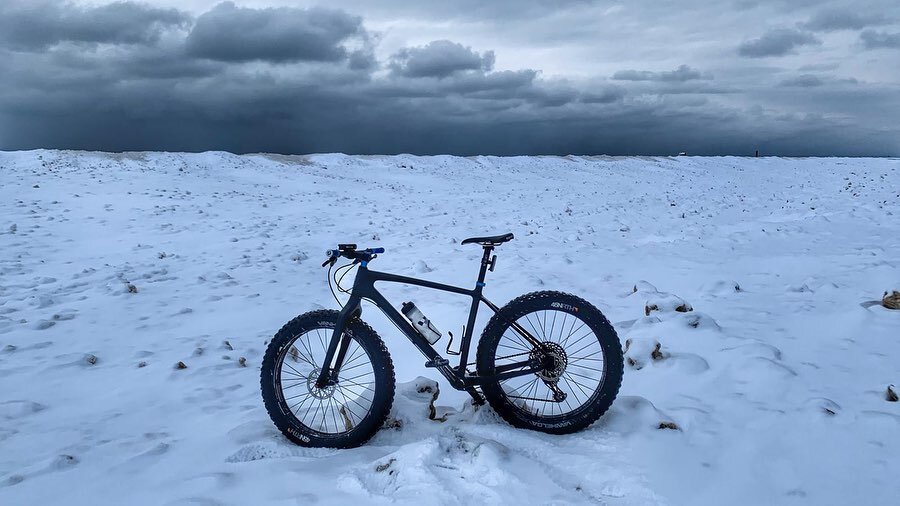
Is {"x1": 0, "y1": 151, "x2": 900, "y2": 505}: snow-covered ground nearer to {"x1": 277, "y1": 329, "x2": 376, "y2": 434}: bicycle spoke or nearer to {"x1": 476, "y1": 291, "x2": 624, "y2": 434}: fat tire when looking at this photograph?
{"x1": 476, "y1": 291, "x2": 624, "y2": 434}: fat tire

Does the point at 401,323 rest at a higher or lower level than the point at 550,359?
higher

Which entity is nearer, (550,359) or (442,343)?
(550,359)

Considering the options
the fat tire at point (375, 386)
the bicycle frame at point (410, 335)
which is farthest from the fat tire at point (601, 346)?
the fat tire at point (375, 386)

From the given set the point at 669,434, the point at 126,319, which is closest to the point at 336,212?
the point at 126,319

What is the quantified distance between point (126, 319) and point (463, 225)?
9.85 meters

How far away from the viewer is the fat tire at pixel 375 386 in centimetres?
392

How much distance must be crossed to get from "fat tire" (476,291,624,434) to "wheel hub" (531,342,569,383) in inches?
11.9

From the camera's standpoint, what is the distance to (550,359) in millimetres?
3955

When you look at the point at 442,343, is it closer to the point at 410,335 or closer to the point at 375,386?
the point at 410,335

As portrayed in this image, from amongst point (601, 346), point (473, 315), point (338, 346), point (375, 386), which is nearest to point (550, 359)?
point (601, 346)

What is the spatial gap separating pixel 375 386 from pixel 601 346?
1783 mm

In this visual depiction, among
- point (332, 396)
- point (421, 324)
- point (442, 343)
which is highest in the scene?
point (421, 324)

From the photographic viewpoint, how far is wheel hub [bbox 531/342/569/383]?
3.96 metres

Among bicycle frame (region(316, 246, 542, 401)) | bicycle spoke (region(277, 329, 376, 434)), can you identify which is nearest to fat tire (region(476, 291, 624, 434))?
bicycle frame (region(316, 246, 542, 401))
